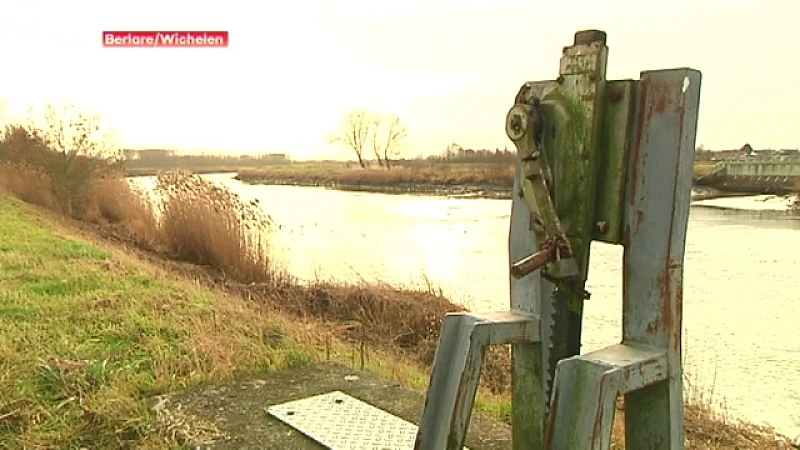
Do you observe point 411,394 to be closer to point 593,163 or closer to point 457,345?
point 457,345

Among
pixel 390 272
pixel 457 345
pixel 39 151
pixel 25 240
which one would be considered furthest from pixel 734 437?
pixel 39 151

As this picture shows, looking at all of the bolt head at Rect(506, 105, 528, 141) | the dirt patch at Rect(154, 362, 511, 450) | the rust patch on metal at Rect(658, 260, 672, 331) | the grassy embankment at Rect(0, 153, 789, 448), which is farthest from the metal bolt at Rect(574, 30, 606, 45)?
the grassy embankment at Rect(0, 153, 789, 448)

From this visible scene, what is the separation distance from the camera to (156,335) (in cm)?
361

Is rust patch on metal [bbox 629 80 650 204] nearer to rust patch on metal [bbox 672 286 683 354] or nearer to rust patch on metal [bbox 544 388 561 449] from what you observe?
rust patch on metal [bbox 672 286 683 354]

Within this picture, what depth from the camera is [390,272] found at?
9.43m

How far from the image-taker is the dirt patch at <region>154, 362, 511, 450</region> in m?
2.37

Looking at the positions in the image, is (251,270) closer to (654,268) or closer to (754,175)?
(654,268)

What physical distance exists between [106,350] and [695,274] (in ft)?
28.1

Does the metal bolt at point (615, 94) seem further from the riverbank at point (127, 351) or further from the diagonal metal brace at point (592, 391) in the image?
the riverbank at point (127, 351)

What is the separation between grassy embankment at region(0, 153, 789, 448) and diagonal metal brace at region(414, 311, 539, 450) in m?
1.19

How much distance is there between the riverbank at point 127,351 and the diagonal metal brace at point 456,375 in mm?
1195

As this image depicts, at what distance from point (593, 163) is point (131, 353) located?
2673mm

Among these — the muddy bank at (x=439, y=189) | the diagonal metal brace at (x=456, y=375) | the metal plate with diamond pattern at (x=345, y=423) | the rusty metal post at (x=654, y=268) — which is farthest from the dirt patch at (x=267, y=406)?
the muddy bank at (x=439, y=189)

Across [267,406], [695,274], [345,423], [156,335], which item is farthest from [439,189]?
[345,423]
